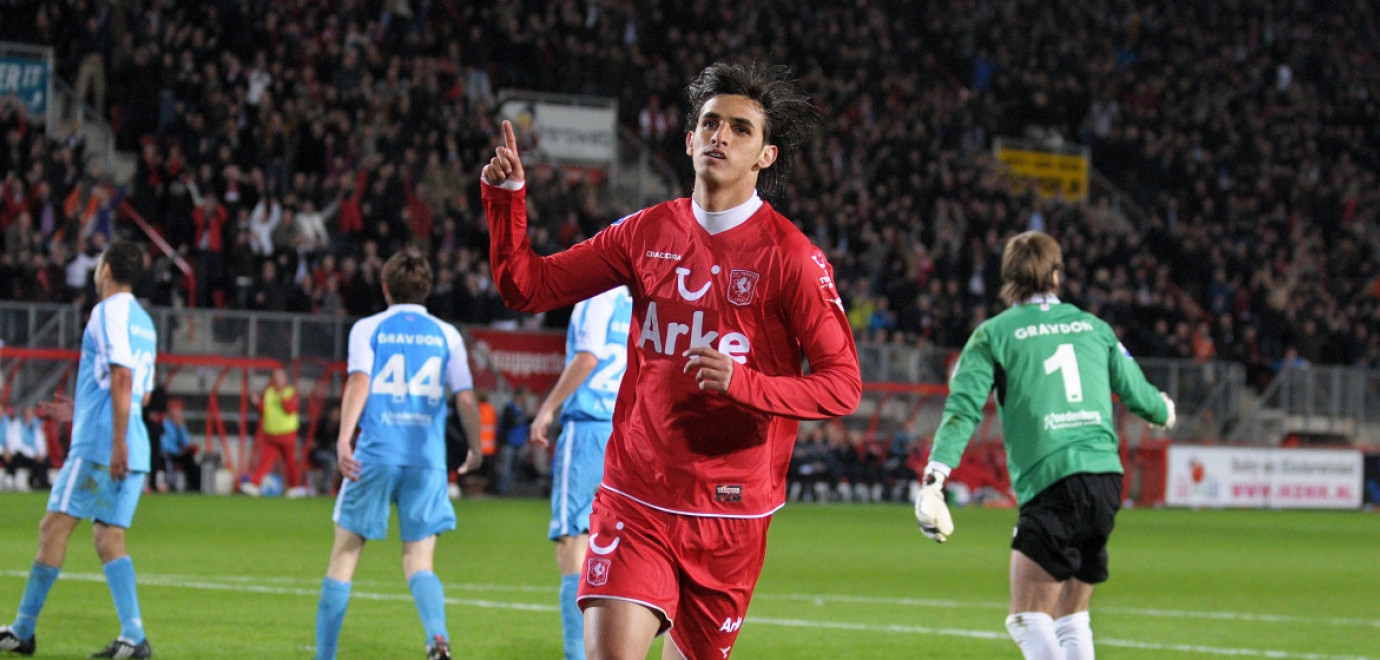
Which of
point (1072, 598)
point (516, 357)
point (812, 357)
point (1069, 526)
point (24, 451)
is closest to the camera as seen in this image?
point (812, 357)

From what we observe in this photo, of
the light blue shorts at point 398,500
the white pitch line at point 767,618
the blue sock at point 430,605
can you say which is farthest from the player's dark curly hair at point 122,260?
the white pitch line at point 767,618

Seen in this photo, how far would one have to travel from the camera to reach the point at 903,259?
31.0m

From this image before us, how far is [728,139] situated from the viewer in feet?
15.5

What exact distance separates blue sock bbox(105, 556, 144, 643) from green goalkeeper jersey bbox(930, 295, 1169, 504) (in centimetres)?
409

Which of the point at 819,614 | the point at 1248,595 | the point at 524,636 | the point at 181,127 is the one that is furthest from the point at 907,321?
the point at 524,636

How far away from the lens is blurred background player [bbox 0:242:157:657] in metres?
7.95

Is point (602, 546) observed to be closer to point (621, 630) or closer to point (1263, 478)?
point (621, 630)

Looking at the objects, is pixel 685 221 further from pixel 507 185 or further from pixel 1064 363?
pixel 1064 363

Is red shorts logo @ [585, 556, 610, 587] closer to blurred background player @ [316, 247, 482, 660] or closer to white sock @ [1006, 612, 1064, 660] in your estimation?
white sock @ [1006, 612, 1064, 660]

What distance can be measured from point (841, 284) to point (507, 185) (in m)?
25.5

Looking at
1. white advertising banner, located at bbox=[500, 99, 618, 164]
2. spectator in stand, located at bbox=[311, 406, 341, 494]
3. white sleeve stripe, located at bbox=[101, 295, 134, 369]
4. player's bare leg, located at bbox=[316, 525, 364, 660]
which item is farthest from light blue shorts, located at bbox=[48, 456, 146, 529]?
white advertising banner, located at bbox=[500, 99, 618, 164]

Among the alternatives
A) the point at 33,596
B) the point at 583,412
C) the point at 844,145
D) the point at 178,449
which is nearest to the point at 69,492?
the point at 33,596

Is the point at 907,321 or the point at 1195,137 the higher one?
the point at 1195,137

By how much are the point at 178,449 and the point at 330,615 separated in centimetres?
1562
